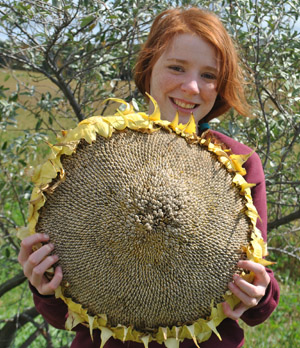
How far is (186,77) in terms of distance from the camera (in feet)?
5.05

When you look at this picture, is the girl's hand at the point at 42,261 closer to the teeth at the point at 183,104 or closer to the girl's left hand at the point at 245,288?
the girl's left hand at the point at 245,288

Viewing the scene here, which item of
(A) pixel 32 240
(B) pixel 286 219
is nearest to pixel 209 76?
(A) pixel 32 240

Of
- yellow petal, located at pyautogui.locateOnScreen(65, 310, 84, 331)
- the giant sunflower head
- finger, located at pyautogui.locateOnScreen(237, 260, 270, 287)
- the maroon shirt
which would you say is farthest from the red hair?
yellow petal, located at pyautogui.locateOnScreen(65, 310, 84, 331)

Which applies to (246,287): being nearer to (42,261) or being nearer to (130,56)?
(42,261)

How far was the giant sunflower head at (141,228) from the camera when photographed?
1.13 metres

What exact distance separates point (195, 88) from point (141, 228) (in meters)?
0.60

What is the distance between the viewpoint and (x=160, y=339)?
3.91 ft

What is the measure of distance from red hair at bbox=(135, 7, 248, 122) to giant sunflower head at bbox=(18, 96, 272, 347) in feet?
1.61

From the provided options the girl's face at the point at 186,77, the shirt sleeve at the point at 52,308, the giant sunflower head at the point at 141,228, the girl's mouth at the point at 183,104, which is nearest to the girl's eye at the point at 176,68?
the girl's face at the point at 186,77

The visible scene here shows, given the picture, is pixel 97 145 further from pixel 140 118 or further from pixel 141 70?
pixel 141 70

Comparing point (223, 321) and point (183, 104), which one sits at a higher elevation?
point (183, 104)

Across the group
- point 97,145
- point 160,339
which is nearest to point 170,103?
point 97,145

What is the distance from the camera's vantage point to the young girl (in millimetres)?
1375

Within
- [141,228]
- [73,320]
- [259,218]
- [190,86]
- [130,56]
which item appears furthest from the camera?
[130,56]
